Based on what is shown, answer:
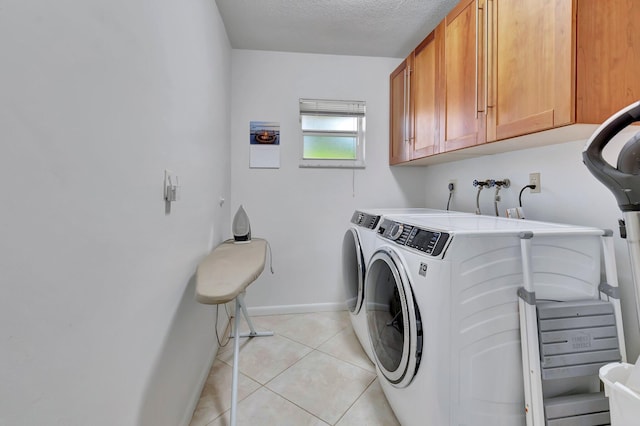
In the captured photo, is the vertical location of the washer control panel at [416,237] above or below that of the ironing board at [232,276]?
above

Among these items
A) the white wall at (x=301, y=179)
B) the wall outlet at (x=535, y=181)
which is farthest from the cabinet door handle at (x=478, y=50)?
the white wall at (x=301, y=179)

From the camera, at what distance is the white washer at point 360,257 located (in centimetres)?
167

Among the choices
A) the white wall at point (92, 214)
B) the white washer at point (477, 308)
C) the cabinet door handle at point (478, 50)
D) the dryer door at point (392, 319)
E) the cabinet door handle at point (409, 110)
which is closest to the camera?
the white wall at point (92, 214)

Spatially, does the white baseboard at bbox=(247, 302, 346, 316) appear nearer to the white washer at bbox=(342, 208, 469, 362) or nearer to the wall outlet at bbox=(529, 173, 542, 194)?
the white washer at bbox=(342, 208, 469, 362)

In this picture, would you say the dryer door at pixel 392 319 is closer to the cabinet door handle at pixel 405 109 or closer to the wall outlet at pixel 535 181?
the wall outlet at pixel 535 181

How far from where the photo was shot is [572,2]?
96cm

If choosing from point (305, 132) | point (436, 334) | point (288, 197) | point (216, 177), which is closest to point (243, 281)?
point (436, 334)

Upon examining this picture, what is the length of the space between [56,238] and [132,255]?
0.95 feet

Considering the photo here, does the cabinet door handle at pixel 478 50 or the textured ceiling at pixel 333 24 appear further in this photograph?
the textured ceiling at pixel 333 24

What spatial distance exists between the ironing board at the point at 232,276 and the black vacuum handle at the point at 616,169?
4.04ft

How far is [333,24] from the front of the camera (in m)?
2.04

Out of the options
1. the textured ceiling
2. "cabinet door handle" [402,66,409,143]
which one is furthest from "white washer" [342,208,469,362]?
the textured ceiling

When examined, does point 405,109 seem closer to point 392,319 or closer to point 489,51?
point 489,51

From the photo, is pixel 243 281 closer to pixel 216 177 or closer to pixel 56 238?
pixel 56 238
